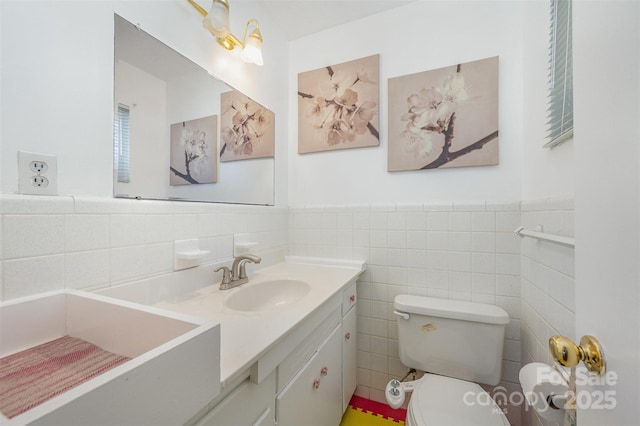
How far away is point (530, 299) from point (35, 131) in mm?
1893

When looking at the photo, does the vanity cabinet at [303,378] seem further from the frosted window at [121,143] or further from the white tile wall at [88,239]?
the frosted window at [121,143]

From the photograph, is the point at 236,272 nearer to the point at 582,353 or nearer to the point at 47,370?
the point at 47,370

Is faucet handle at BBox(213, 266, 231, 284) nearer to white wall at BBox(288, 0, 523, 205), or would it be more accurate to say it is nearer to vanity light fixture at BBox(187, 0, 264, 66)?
white wall at BBox(288, 0, 523, 205)

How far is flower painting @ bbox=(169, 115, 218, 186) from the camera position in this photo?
1028mm

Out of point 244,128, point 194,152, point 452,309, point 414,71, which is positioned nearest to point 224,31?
point 244,128

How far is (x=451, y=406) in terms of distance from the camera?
0.99 m

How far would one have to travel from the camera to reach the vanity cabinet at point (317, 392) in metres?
0.80

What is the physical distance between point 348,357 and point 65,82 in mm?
1615

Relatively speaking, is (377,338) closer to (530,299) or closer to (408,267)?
(408,267)

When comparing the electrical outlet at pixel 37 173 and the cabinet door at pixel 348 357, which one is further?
the cabinet door at pixel 348 357

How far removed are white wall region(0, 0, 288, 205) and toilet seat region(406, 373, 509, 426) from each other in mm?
1387

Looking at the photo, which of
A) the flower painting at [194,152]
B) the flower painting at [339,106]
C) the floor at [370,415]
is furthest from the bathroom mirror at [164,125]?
the floor at [370,415]

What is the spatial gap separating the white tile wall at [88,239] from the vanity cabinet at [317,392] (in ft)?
2.07

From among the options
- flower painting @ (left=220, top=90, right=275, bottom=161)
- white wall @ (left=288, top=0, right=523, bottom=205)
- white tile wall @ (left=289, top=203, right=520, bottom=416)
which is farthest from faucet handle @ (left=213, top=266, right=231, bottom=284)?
white wall @ (left=288, top=0, right=523, bottom=205)
